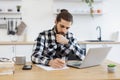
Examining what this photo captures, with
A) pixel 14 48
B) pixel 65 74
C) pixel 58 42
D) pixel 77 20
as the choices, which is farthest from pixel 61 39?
pixel 77 20

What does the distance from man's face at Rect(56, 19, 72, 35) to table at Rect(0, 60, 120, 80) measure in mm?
633

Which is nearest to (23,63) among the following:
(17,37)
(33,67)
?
(33,67)

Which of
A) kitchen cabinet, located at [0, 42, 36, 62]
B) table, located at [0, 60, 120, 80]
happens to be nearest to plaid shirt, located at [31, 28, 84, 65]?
table, located at [0, 60, 120, 80]

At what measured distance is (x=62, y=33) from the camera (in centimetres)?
273

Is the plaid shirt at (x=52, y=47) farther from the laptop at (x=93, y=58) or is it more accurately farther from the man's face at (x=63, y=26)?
the laptop at (x=93, y=58)

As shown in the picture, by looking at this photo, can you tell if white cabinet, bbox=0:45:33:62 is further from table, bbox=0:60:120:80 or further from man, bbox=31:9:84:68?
table, bbox=0:60:120:80

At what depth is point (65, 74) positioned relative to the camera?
186 centimetres

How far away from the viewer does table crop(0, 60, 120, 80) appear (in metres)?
1.74

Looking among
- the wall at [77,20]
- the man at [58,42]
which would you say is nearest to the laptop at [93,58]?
the man at [58,42]

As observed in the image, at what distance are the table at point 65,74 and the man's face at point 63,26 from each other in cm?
63

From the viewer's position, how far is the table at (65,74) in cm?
174

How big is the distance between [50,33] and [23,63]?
0.55 meters

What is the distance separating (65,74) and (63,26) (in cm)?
83

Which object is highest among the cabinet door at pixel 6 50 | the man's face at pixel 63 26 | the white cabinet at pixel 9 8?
the white cabinet at pixel 9 8
